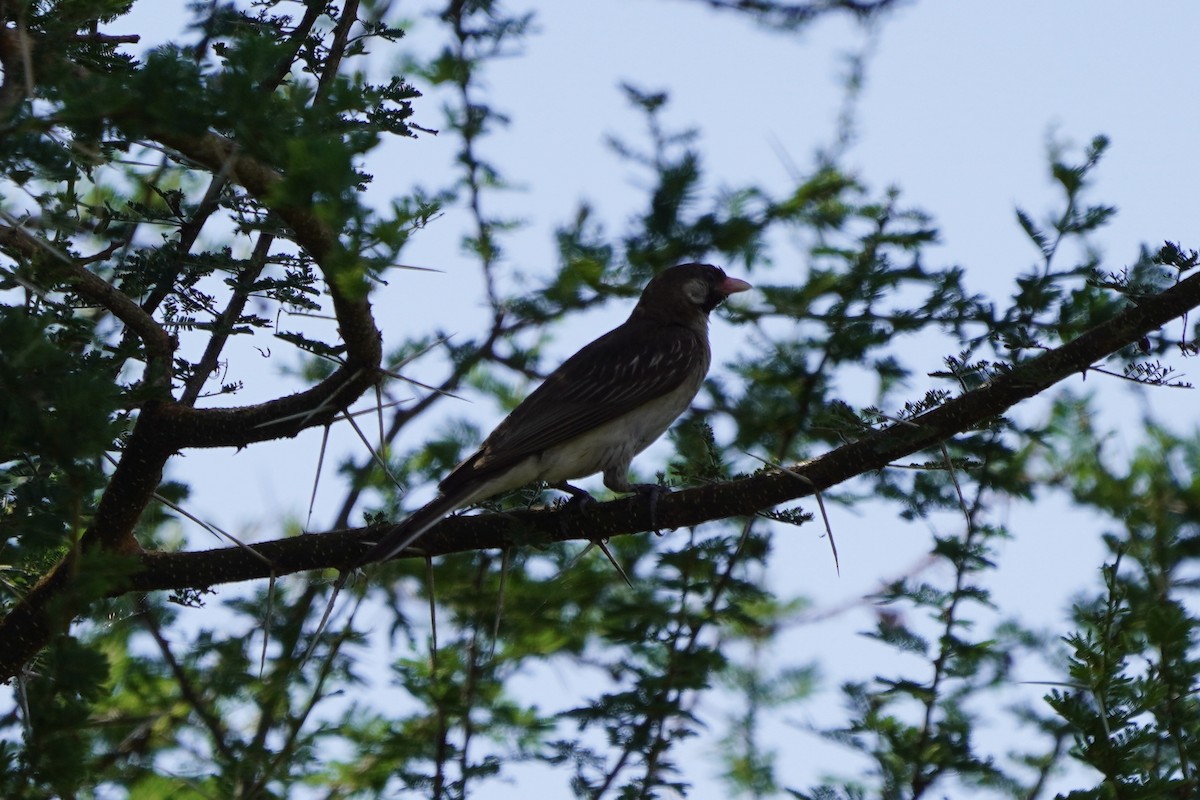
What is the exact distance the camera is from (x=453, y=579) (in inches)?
254

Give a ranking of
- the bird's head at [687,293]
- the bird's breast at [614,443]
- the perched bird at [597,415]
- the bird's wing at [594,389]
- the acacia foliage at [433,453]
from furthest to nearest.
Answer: the bird's head at [687,293]
the bird's breast at [614,443]
the bird's wing at [594,389]
the perched bird at [597,415]
the acacia foliage at [433,453]

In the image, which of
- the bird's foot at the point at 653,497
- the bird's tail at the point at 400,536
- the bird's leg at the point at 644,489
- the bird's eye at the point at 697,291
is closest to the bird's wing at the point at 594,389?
the bird's leg at the point at 644,489

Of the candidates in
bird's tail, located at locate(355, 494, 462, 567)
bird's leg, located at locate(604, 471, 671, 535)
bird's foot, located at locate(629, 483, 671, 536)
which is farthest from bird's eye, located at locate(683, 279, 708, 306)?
bird's tail, located at locate(355, 494, 462, 567)

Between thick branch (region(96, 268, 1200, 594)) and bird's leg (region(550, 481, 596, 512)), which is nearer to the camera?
thick branch (region(96, 268, 1200, 594))

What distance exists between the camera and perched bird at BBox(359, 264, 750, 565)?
5.95 meters

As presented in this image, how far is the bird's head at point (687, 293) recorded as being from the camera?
8.26 m

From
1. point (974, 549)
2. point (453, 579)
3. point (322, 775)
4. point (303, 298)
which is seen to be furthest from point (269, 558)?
point (974, 549)

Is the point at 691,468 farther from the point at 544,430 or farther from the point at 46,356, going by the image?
the point at 46,356

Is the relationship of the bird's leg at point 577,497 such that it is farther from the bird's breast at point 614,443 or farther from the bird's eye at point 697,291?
the bird's eye at point 697,291

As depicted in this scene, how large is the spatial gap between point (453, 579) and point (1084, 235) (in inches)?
130

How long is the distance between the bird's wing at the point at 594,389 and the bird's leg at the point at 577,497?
9.6 inches

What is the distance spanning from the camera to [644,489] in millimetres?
5578

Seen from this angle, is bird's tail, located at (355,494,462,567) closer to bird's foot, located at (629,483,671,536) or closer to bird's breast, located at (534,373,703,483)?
bird's foot, located at (629,483,671,536)

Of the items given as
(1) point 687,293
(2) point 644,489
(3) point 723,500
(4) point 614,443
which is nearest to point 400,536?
(3) point 723,500
